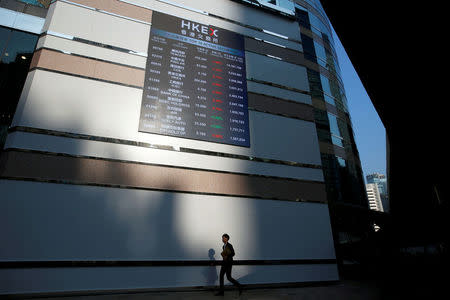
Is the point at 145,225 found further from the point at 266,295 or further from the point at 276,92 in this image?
the point at 276,92

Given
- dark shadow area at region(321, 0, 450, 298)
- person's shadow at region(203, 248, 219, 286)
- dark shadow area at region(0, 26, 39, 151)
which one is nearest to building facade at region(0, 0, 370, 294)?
person's shadow at region(203, 248, 219, 286)

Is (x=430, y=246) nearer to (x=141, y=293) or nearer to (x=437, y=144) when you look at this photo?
(x=437, y=144)

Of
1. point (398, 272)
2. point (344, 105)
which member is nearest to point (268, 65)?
point (398, 272)

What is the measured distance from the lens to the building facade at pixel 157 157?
4.93 meters

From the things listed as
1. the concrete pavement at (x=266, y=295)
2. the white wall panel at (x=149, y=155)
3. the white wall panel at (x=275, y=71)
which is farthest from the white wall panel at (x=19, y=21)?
the concrete pavement at (x=266, y=295)

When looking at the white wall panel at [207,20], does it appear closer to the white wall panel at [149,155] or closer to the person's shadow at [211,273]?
the white wall panel at [149,155]

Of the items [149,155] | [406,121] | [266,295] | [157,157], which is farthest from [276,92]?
[266,295]

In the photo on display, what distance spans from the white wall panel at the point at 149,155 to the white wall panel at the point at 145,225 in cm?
79

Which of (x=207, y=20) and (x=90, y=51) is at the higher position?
(x=207, y=20)

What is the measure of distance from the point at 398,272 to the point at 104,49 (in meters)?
11.9

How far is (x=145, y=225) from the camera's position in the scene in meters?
5.40

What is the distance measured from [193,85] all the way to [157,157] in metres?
2.37

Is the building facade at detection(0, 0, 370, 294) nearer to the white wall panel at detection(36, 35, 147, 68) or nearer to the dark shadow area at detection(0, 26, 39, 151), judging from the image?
the white wall panel at detection(36, 35, 147, 68)

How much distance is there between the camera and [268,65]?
8320 mm
